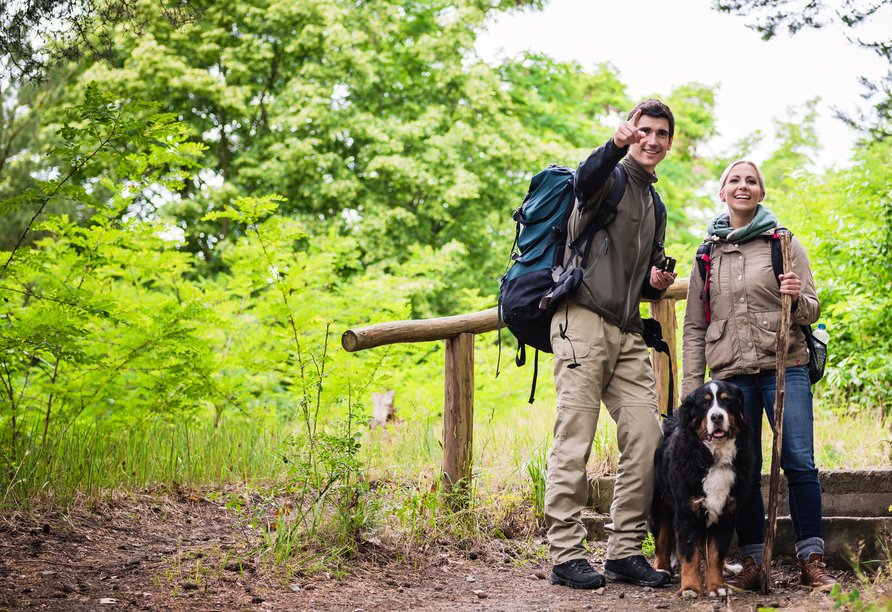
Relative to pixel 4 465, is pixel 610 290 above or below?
above

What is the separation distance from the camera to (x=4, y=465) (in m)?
3.99

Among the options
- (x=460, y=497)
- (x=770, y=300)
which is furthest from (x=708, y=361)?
(x=460, y=497)

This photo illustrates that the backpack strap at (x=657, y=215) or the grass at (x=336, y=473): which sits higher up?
the backpack strap at (x=657, y=215)

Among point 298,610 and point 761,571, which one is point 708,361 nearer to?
point 761,571

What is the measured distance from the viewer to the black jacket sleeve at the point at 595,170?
2.88m

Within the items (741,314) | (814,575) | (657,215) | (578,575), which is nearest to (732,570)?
(814,575)

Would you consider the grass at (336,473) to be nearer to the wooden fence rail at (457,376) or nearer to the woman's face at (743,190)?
the wooden fence rail at (457,376)

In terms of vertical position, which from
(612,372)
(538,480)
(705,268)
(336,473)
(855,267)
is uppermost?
(855,267)

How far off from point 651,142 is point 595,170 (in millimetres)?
392

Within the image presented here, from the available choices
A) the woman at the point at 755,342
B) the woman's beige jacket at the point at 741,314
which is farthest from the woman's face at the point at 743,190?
the woman's beige jacket at the point at 741,314

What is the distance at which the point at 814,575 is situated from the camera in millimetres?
2855

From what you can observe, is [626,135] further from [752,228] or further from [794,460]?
[794,460]

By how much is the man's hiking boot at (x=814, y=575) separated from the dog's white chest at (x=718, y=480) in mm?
479

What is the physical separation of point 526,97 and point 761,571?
14.9 metres
